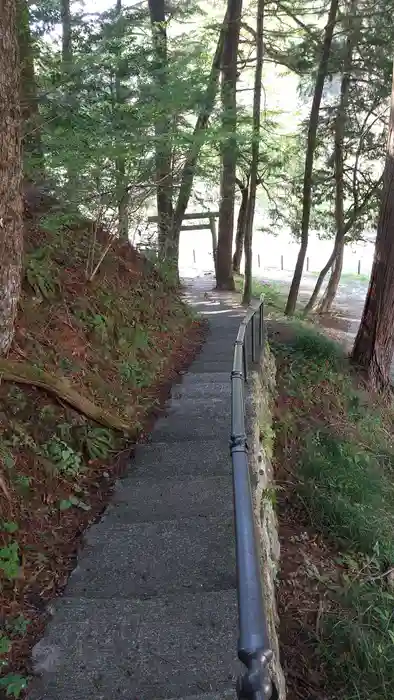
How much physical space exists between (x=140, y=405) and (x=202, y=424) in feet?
2.62

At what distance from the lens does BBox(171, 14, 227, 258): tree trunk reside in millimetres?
9008

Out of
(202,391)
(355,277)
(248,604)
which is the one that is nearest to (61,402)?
(202,391)

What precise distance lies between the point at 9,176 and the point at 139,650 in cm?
322

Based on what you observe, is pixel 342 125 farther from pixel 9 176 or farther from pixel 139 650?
pixel 139 650

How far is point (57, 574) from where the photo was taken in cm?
318

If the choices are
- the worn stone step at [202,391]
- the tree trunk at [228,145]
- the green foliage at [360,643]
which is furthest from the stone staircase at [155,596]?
the tree trunk at [228,145]

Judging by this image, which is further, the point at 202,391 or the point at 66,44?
the point at 66,44

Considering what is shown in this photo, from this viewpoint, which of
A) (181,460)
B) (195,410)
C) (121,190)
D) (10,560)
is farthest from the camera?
(121,190)

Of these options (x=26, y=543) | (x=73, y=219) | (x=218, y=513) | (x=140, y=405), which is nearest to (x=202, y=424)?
(x=140, y=405)

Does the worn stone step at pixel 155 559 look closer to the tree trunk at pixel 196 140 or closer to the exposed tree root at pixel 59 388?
the exposed tree root at pixel 59 388

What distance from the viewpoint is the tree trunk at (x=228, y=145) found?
10625 millimetres

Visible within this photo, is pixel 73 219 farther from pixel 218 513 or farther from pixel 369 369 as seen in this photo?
pixel 369 369

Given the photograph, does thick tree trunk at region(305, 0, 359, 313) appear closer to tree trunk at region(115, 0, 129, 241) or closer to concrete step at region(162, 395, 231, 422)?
tree trunk at region(115, 0, 129, 241)

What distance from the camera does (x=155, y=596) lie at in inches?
111
